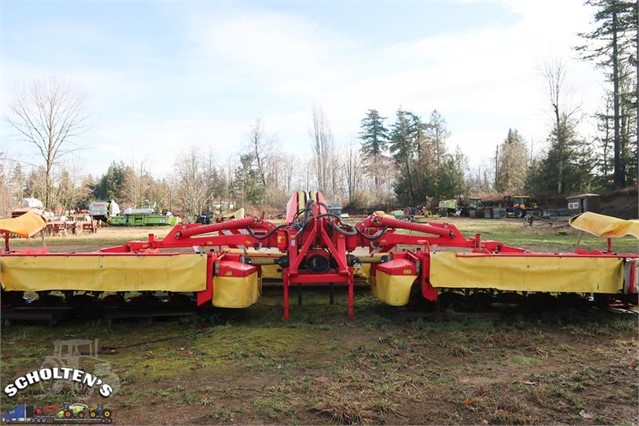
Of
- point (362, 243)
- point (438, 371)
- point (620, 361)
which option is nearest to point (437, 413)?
point (438, 371)

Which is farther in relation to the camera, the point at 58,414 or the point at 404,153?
the point at 404,153

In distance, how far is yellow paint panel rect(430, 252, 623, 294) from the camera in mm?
5203

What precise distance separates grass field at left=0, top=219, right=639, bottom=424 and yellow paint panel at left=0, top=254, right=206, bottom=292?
48cm

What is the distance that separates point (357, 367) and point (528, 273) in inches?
95.4

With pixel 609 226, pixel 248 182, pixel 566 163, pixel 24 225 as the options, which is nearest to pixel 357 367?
pixel 609 226

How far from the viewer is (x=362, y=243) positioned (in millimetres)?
6227

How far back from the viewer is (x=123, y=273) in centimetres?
523

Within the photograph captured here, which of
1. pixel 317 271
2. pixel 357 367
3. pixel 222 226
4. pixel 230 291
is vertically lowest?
pixel 357 367

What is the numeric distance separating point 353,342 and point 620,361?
2354mm

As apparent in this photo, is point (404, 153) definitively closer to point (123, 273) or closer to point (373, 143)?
point (373, 143)

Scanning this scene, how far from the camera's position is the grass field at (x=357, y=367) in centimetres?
317

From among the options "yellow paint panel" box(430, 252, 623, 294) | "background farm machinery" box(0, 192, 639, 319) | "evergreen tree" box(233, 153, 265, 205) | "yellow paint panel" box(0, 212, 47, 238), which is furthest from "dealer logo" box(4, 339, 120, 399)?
"evergreen tree" box(233, 153, 265, 205)

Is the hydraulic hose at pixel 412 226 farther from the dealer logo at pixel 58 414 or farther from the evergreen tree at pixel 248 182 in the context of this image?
the evergreen tree at pixel 248 182

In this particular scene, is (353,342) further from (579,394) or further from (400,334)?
(579,394)
